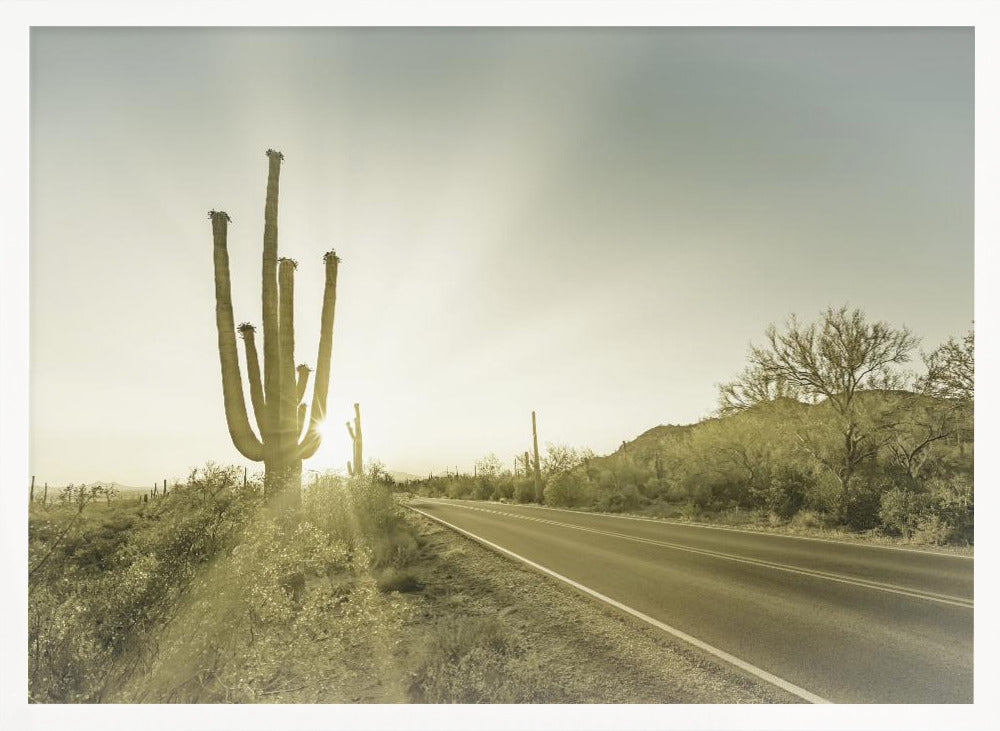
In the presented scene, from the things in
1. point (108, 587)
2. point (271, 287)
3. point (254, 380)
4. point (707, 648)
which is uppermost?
point (271, 287)

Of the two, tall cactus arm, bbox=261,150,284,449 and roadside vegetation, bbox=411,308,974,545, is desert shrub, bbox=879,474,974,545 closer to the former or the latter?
roadside vegetation, bbox=411,308,974,545

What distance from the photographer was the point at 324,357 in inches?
440

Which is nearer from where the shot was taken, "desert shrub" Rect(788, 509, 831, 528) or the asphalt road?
the asphalt road

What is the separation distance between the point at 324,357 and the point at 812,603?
349 inches

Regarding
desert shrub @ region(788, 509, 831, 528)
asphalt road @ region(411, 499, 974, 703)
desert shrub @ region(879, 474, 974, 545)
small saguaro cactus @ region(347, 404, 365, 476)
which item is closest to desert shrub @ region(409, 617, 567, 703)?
asphalt road @ region(411, 499, 974, 703)

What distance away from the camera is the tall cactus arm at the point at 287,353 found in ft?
30.0

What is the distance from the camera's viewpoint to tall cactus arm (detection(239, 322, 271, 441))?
9.27m

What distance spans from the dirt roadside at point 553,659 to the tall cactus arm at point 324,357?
4466 millimetres

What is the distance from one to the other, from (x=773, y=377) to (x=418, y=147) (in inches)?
525

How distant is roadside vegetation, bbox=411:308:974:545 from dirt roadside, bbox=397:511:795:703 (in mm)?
8841

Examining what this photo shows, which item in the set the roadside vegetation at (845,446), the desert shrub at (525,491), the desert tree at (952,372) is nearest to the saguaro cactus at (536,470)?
the desert shrub at (525,491)
